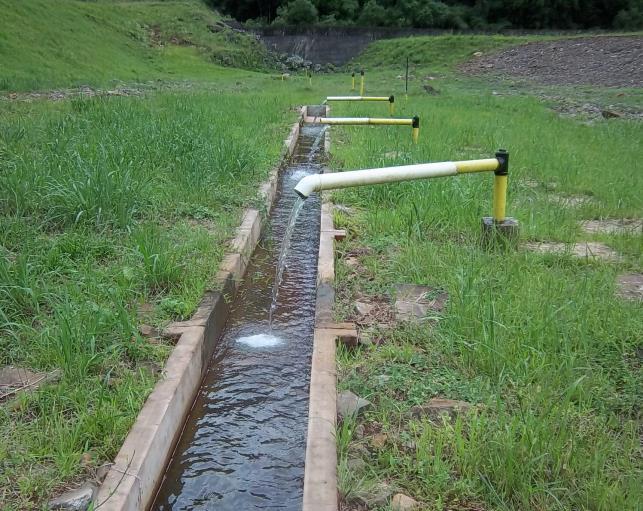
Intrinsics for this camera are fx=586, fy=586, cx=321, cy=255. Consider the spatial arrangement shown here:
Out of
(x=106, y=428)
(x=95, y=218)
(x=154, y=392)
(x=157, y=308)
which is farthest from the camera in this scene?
(x=95, y=218)

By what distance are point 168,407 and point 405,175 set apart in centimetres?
207

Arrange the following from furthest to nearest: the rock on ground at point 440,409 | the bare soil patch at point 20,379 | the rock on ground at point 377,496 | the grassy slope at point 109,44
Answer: the grassy slope at point 109,44, the bare soil patch at point 20,379, the rock on ground at point 440,409, the rock on ground at point 377,496

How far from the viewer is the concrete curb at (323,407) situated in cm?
208

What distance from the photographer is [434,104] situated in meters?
14.4

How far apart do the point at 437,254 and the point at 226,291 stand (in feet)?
4.80

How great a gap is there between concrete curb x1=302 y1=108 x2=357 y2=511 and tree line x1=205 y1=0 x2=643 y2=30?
1866 inches

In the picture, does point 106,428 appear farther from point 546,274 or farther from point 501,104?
point 501,104

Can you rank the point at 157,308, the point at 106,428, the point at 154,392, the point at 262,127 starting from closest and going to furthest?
the point at 106,428, the point at 154,392, the point at 157,308, the point at 262,127

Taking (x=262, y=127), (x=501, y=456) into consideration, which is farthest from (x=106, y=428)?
(x=262, y=127)

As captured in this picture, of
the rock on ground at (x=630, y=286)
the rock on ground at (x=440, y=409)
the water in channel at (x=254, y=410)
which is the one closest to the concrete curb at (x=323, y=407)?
the water in channel at (x=254, y=410)

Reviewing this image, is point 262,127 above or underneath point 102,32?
underneath

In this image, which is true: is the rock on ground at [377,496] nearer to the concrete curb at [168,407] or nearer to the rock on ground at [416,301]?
the concrete curb at [168,407]

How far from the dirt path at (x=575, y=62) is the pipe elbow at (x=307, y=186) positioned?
19.0 metres

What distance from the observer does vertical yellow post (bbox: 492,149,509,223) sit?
4043 mm
